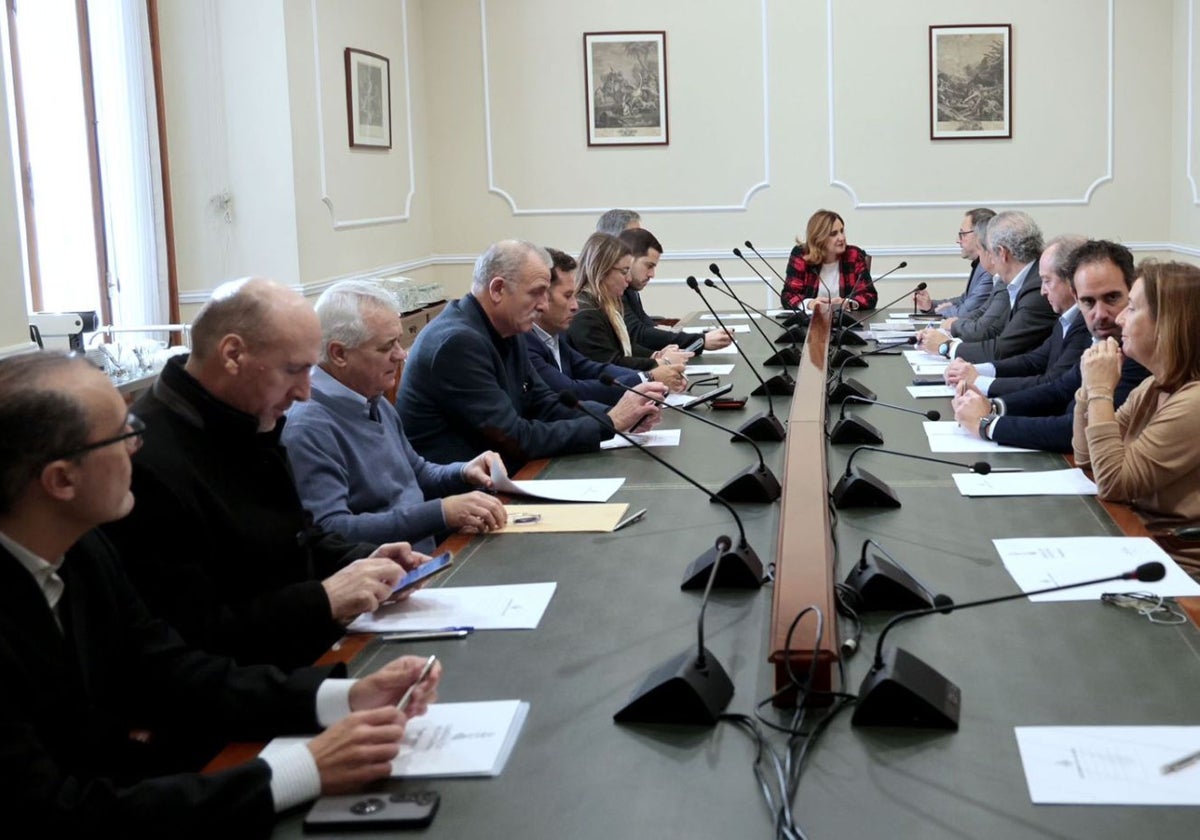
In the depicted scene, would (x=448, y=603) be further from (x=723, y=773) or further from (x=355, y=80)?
(x=355, y=80)

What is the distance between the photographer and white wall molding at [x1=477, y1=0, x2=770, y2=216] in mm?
8750

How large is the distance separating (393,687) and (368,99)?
6499 mm

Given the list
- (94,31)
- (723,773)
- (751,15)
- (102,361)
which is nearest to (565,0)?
(751,15)

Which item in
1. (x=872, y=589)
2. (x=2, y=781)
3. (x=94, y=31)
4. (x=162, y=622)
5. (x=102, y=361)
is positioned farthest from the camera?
(x=94, y=31)

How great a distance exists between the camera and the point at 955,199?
8.73 metres

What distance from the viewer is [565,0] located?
8805mm

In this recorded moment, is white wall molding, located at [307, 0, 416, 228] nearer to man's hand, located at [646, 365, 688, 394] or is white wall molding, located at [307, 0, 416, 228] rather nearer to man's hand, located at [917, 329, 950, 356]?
man's hand, located at [646, 365, 688, 394]

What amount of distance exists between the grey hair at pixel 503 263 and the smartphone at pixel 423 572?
1.41 metres

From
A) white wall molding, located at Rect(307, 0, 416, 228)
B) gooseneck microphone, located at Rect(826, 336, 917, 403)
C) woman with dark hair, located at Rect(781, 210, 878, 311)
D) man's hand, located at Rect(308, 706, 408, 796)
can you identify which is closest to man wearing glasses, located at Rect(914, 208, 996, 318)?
woman with dark hair, located at Rect(781, 210, 878, 311)

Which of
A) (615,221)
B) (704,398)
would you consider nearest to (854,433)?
(704,398)

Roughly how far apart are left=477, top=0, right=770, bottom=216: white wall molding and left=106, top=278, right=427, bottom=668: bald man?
6.72 metres

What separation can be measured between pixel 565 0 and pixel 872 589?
24.3ft

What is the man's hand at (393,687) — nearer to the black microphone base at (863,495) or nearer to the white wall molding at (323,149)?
the black microphone base at (863,495)

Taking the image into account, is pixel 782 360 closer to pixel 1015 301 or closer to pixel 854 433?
pixel 1015 301
